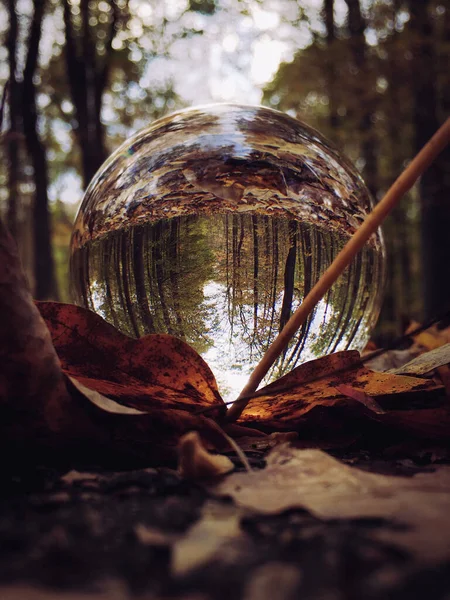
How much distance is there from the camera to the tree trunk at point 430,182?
643 centimetres

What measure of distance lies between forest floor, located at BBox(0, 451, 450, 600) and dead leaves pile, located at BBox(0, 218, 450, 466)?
168mm

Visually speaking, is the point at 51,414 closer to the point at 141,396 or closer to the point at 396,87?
the point at 141,396

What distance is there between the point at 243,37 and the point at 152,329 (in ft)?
36.0

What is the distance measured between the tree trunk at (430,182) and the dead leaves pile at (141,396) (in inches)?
225

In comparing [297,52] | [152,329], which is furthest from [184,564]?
[297,52]

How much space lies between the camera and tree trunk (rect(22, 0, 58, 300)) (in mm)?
7711

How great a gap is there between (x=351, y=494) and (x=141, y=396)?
0.48m

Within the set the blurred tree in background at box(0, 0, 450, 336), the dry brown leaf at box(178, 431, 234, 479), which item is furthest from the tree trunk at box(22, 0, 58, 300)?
the dry brown leaf at box(178, 431, 234, 479)

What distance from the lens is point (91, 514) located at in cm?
61

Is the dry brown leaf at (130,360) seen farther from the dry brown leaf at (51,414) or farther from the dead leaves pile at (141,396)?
the dry brown leaf at (51,414)

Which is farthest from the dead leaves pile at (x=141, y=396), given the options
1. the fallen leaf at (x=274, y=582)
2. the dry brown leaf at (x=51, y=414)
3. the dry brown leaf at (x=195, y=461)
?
the fallen leaf at (x=274, y=582)

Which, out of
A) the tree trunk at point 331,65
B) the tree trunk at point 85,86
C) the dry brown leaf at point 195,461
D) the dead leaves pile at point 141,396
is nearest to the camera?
the dry brown leaf at point 195,461

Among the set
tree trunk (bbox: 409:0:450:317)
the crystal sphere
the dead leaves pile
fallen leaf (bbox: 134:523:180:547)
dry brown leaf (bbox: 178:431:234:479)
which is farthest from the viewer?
tree trunk (bbox: 409:0:450:317)

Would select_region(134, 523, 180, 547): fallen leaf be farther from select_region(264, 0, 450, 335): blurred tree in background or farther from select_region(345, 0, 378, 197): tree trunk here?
select_region(345, 0, 378, 197): tree trunk
